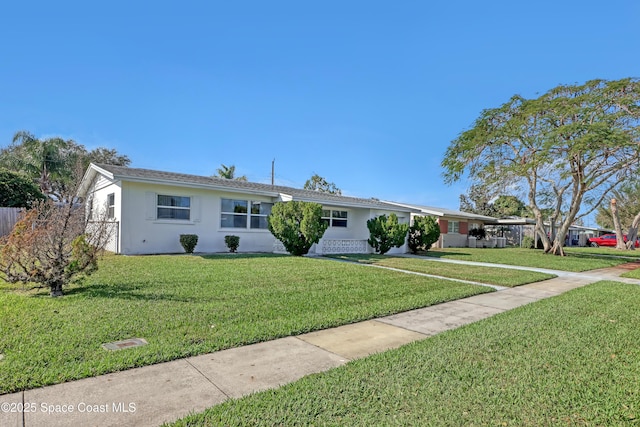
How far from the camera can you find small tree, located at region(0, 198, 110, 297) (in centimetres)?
608

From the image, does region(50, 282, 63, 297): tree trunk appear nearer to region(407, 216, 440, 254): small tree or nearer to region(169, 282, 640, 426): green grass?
region(169, 282, 640, 426): green grass

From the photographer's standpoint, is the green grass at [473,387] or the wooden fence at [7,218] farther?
the wooden fence at [7,218]

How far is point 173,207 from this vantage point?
1449 cm

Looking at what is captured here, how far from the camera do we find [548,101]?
20828 millimetres

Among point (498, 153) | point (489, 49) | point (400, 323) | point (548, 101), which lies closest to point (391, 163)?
point (498, 153)

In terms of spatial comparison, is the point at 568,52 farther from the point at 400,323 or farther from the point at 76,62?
the point at 76,62

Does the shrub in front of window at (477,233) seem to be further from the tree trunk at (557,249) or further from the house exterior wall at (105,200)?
the house exterior wall at (105,200)

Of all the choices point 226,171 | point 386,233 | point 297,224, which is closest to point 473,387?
point 297,224

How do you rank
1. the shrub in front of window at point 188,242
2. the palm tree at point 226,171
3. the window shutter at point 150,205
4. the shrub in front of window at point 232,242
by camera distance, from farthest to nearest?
the palm tree at point 226,171 < the shrub in front of window at point 232,242 < the shrub in front of window at point 188,242 < the window shutter at point 150,205

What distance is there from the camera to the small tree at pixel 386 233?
706 inches

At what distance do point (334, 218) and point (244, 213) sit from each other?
222 inches

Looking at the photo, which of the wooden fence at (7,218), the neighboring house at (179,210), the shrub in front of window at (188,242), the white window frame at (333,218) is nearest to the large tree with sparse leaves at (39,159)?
the wooden fence at (7,218)

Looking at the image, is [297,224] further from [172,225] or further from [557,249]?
[557,249]

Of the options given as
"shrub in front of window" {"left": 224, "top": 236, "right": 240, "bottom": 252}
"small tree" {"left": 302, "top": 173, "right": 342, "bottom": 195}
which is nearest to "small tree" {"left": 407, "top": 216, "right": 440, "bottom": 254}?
"shrub in front of window" {"left": 224, "top": 236, "right": 240, "bottom": 252}
